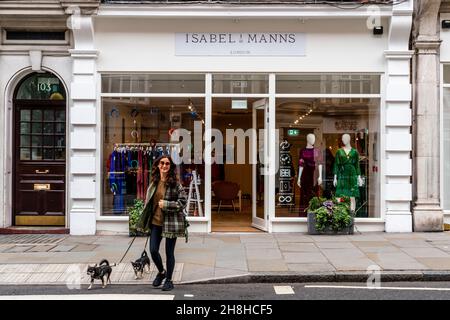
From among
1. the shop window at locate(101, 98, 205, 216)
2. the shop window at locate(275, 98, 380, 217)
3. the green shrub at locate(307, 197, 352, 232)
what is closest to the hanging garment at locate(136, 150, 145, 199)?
the shop window at locate(101, 98, 205, 216)

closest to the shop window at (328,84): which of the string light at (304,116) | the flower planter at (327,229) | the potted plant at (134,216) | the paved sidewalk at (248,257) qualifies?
the string light at (304,116)

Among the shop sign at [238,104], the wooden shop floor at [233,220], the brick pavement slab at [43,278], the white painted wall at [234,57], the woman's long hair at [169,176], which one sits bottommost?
the brick pavement slab at [43,278]

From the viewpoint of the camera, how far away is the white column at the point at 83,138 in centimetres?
1207

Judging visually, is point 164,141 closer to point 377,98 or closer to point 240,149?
point 240,149

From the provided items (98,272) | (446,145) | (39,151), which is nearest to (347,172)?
(446,145)

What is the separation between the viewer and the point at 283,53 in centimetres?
1218

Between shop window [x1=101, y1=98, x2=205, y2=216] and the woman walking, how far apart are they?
191 inches

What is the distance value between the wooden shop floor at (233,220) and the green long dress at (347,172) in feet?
6.37

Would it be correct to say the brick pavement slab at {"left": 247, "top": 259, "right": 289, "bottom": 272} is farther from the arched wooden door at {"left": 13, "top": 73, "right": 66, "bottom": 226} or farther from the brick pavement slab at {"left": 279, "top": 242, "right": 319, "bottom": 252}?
the arched wooden door at {"left": 13, "top": 73, "right": 66, "bottom": 226}

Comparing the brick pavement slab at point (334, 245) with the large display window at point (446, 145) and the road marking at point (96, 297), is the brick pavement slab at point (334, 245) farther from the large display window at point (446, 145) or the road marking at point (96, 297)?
the road marking at point (96, 297)

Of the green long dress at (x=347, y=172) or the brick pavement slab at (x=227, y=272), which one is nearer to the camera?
the brick pavement slab at (x=227, y=272)

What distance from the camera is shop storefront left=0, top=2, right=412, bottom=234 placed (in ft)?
39.7
